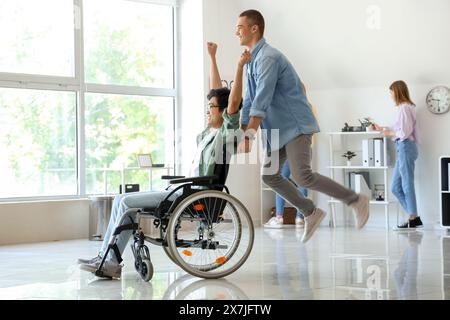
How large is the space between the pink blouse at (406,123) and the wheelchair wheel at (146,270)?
4117mm

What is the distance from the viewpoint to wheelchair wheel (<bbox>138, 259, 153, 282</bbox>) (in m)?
4.39

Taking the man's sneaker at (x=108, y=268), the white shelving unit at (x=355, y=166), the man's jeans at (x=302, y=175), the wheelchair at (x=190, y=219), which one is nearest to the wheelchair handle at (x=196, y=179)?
the wheelchair at (x=190, y=219)

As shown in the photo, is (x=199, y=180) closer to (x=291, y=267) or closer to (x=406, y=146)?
(x=291, y=267)

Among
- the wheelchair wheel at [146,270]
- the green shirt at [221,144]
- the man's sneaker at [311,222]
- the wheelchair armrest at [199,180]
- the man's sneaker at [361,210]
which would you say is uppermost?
the green shirt at [221,144]

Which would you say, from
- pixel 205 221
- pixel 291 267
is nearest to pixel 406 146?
pixel 291 267

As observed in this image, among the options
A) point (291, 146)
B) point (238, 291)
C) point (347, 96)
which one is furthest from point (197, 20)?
point (238, 291)

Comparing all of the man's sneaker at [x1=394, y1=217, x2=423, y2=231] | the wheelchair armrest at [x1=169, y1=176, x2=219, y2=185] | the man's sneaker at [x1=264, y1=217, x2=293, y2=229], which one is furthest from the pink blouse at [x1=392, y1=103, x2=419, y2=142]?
the wheelchair armrest at [x1=169, y1=176, x2=219, y2=185]

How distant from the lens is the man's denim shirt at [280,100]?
4355mm

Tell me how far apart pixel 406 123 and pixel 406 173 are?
1.64ft

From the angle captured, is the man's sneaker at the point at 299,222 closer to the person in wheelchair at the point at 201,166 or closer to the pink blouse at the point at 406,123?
the pink blouse at the point at 406,123

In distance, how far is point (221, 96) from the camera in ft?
15.3

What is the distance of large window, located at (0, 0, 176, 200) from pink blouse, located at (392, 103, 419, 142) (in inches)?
101

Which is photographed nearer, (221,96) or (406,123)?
(221,96)
